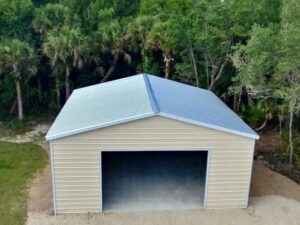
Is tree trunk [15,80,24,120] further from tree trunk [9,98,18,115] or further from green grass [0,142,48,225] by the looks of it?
green grass [0,142,48,225]

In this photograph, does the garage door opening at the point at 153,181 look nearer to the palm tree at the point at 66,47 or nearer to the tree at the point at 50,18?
the palm tree at the point at 66,47

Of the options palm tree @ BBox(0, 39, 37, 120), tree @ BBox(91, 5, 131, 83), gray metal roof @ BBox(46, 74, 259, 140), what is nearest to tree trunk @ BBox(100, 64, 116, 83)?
tree @ BBox(91, 5, 131, 83)

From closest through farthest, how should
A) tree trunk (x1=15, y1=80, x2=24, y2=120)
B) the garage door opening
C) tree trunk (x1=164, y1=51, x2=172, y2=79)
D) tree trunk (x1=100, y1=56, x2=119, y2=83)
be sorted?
1. the garage door opening
2. tree trunk (x1=15, y1=80, x2=24, y2=120)
3. tree trunk (x1=164, y1=51, x2=172, y2=79)
4. tree trunk (x1=100, y1=56, x2=119, y2=83)

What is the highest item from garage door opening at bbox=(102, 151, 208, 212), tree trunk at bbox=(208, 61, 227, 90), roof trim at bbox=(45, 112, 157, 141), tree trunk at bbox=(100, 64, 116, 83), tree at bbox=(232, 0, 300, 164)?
tree at bbox=(232, 0, 300, 164)

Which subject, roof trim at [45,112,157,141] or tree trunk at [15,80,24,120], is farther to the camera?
tree trunk at [15,80,24,120]

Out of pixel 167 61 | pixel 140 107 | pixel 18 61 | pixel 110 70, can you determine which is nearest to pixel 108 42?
pixel 110 70

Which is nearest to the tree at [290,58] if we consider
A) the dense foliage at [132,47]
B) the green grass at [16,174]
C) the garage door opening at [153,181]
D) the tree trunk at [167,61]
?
the dense foliage at [132,47]
